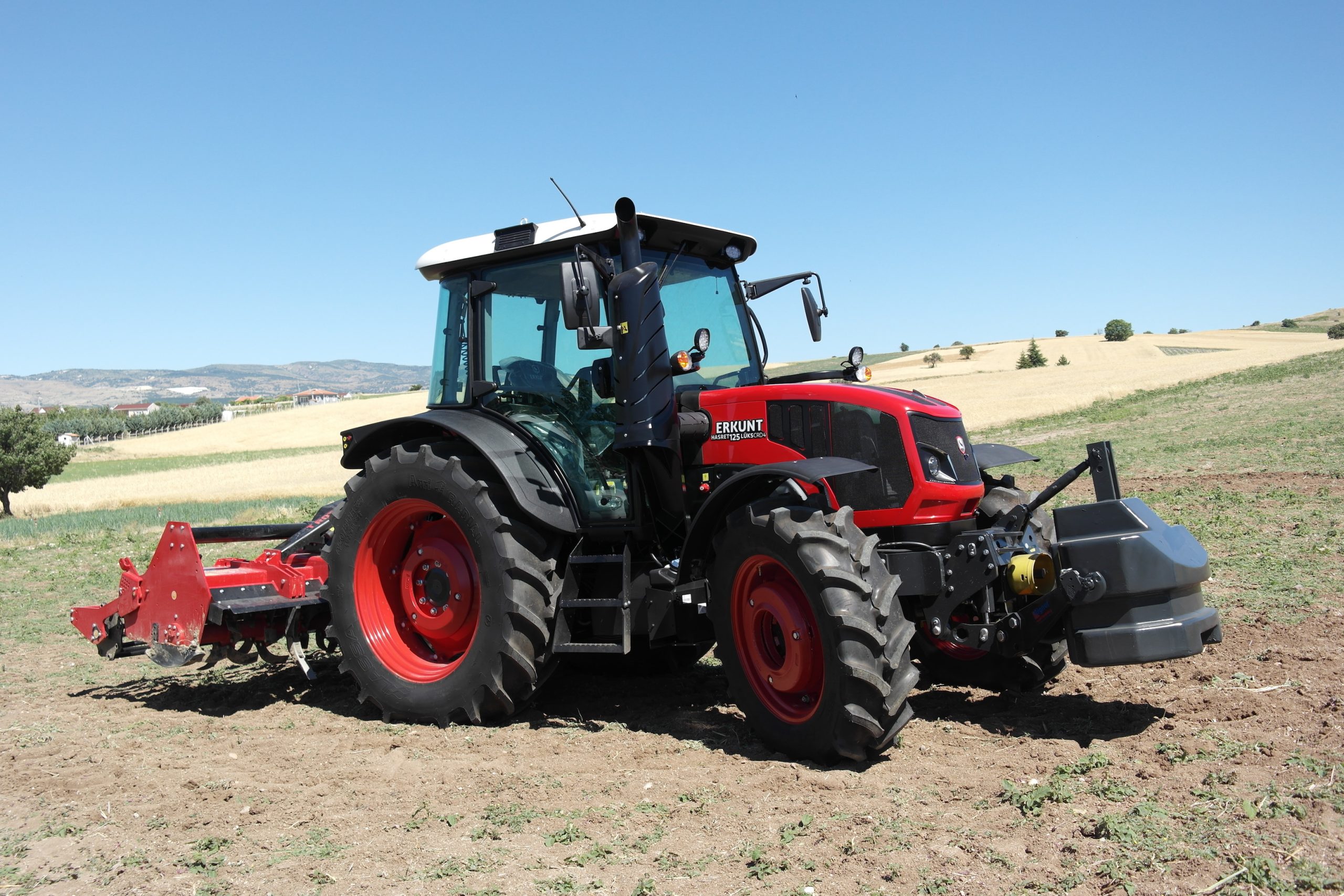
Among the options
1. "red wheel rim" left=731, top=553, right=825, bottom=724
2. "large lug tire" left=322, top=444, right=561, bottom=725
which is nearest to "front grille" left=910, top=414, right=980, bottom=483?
"red wheel rim" left=731, top=553, right=825, bottom=724

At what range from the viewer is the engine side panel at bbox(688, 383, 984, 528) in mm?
5094

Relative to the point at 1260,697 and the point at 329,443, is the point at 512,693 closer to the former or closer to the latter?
the point at 1260,697

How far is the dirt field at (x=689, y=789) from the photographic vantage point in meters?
3.55

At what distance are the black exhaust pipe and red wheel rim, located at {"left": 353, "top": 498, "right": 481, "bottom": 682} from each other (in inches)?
73.2

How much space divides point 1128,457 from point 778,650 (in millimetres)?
13616

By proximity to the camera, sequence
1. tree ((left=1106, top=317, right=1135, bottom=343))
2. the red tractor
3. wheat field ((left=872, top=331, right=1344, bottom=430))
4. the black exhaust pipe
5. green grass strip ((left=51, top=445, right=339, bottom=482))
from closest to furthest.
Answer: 1. the red tractor
2. the black exhaust pipe
3. wheat field ((left=872, top=331, right=1344, bottom=430))
4. green grass strip ((left=51, top=445, right=339, bottom=482))
5. tree ((left=1106, top=317, right=1135, bottom=343))

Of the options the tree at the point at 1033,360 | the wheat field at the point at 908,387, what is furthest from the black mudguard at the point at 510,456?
the tree at the point at 1033,360

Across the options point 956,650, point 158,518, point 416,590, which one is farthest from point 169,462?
point 956,650

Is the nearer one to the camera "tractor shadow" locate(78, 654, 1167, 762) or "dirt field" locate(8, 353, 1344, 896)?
"dirt field" locate(8, 353, 1344, 896)

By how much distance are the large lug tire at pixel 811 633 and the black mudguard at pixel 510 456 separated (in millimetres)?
1107

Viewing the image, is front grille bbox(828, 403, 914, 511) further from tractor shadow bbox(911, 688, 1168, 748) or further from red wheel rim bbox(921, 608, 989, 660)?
tractor shadow bbox(911, 688, 1168, 748)

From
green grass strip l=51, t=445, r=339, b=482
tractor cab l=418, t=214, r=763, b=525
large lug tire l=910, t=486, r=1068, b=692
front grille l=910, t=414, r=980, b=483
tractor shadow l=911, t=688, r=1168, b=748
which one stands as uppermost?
tractor cab l=418, t=214, r=763, b=525

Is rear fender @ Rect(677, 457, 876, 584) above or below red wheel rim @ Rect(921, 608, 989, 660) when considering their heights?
above

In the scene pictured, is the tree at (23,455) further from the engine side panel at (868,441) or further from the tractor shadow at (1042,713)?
the tractor shadow at (1042,713)
